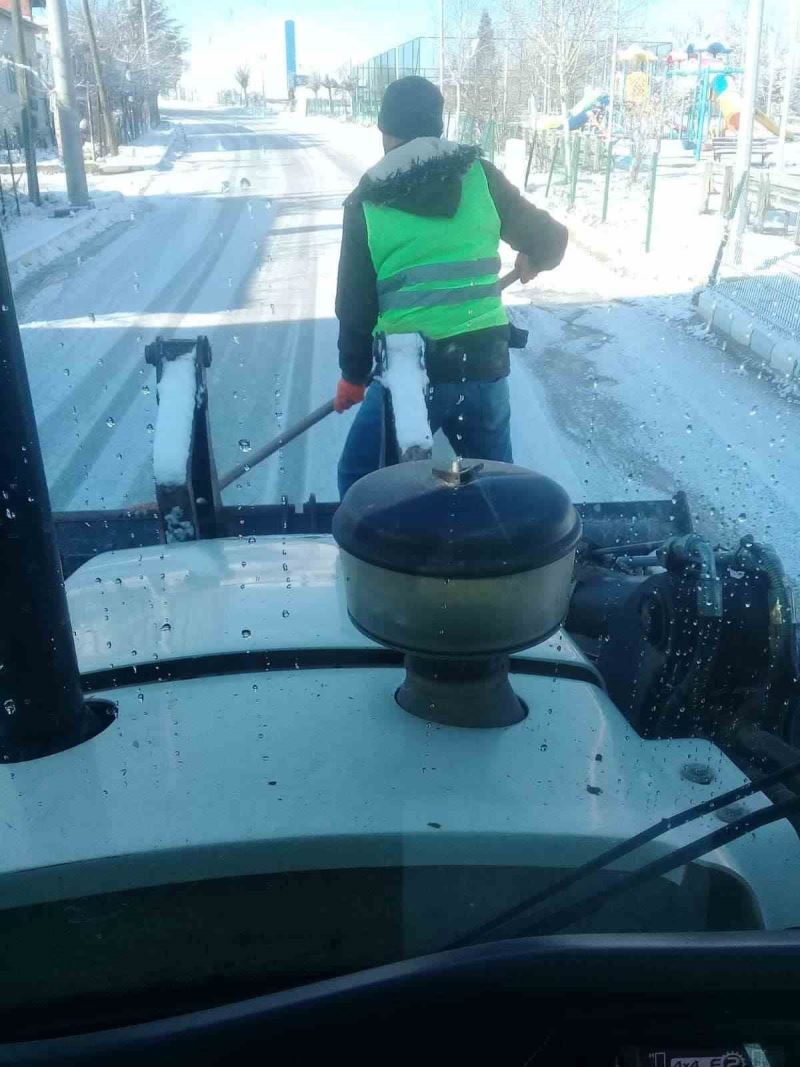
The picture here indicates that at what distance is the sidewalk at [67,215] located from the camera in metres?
12.5

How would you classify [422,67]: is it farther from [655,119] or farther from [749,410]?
[655,119]

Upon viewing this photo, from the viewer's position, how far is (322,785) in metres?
1.16

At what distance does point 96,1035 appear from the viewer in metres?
0.79

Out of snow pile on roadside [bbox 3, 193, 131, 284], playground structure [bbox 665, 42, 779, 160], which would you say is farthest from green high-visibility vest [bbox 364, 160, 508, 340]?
playground structure [bbox 665, 42, 779, 160]

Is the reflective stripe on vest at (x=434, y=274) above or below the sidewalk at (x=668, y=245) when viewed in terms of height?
above

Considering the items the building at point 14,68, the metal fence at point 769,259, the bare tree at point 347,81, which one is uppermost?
the building at point 14,68

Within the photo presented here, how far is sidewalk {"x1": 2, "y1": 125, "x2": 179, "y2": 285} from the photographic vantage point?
12509mm

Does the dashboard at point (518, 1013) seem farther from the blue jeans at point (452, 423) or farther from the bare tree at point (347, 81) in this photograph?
the bare tree at point (347, 81)

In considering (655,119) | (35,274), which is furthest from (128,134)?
(35,274)

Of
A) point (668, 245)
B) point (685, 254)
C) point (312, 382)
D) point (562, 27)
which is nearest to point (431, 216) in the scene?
point (562, 27)

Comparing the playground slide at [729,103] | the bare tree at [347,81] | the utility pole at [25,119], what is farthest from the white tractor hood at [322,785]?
the playground slide at [729,103]

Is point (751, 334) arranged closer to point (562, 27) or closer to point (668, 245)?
point (562, 27)

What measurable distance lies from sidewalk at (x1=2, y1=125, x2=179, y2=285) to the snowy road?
17.9 inches

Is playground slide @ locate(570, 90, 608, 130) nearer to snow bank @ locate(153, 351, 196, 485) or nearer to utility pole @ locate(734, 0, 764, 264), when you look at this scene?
utility pole @ locate(734, 0, 764, 264)
